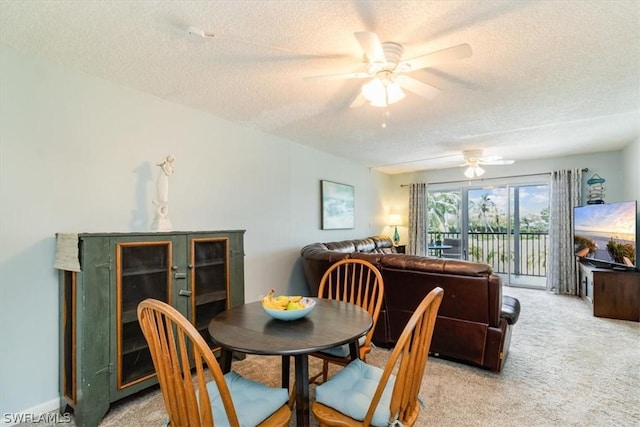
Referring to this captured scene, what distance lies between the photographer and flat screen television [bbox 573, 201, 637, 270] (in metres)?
3.82

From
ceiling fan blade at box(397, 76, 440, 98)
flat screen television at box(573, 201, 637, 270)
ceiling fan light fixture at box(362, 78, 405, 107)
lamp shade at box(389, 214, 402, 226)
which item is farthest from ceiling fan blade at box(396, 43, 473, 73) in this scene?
lamp shade at box(389, 214, 402, 226)

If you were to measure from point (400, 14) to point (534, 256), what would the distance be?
5972 mm

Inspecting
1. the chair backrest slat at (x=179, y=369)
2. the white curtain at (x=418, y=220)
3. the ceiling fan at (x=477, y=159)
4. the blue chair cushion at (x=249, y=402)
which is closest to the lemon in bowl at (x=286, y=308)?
the blue chair cushion at (x=249, y=402)

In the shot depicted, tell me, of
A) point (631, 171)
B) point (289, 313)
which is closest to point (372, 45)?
point (289, 313)

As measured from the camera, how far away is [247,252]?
11.8ft

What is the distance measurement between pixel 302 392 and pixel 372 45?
1.75 m

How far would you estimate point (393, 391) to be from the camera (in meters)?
1.17

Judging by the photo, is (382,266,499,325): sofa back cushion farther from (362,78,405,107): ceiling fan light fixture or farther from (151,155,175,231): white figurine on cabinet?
(151,155,175,231): white figurine on cabinet

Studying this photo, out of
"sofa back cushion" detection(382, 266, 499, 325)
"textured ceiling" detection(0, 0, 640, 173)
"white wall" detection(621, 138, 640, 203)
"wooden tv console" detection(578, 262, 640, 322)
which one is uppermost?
"textured ceiling" detection(0, 0, 640, 173)

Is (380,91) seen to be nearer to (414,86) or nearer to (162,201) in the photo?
(414,86)

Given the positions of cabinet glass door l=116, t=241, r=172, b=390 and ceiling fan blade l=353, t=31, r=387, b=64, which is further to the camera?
cabinet glass door l=116, t=241, r=172, b=390

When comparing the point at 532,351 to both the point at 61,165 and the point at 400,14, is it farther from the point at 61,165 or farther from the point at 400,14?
the point at 61,165

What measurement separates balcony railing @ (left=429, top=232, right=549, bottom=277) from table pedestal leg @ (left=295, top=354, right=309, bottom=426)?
5.88m

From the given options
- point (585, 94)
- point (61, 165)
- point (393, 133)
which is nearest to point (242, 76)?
point (61, 165)
